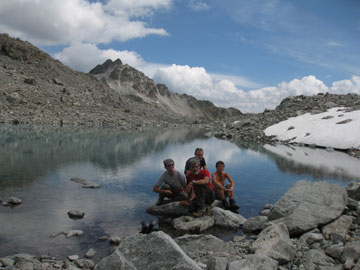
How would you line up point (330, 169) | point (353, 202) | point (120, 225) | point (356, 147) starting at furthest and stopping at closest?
point (356, 147) → point (330, 169) → point (353, 202) → point (120, 225)

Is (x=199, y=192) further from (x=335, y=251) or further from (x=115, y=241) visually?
(x=335, y=251)

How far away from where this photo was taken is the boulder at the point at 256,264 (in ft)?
23.4

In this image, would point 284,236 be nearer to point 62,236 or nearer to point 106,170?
point 62,236

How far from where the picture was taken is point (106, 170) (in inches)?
887

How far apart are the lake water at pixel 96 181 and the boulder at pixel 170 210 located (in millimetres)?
455

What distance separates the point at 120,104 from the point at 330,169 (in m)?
93.4

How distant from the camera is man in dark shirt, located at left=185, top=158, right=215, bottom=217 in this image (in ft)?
40.4

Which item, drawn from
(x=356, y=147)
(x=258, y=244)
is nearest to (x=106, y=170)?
(x=258, y=244)

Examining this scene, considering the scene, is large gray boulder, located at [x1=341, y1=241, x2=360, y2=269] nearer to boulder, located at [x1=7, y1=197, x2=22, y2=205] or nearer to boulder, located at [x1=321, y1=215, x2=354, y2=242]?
boulder, located at [x1=321, y1=215, x2=354, y2=242]

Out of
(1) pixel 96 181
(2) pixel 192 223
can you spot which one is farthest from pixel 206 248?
(1) pixel 96 181

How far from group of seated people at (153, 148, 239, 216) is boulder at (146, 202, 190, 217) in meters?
0.23

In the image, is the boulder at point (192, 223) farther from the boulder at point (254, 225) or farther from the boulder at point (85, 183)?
the boulder at point (85, 183)

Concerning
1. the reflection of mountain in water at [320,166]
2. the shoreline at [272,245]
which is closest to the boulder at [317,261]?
the shoreline at [272,245]

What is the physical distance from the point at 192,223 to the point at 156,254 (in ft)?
15.2
